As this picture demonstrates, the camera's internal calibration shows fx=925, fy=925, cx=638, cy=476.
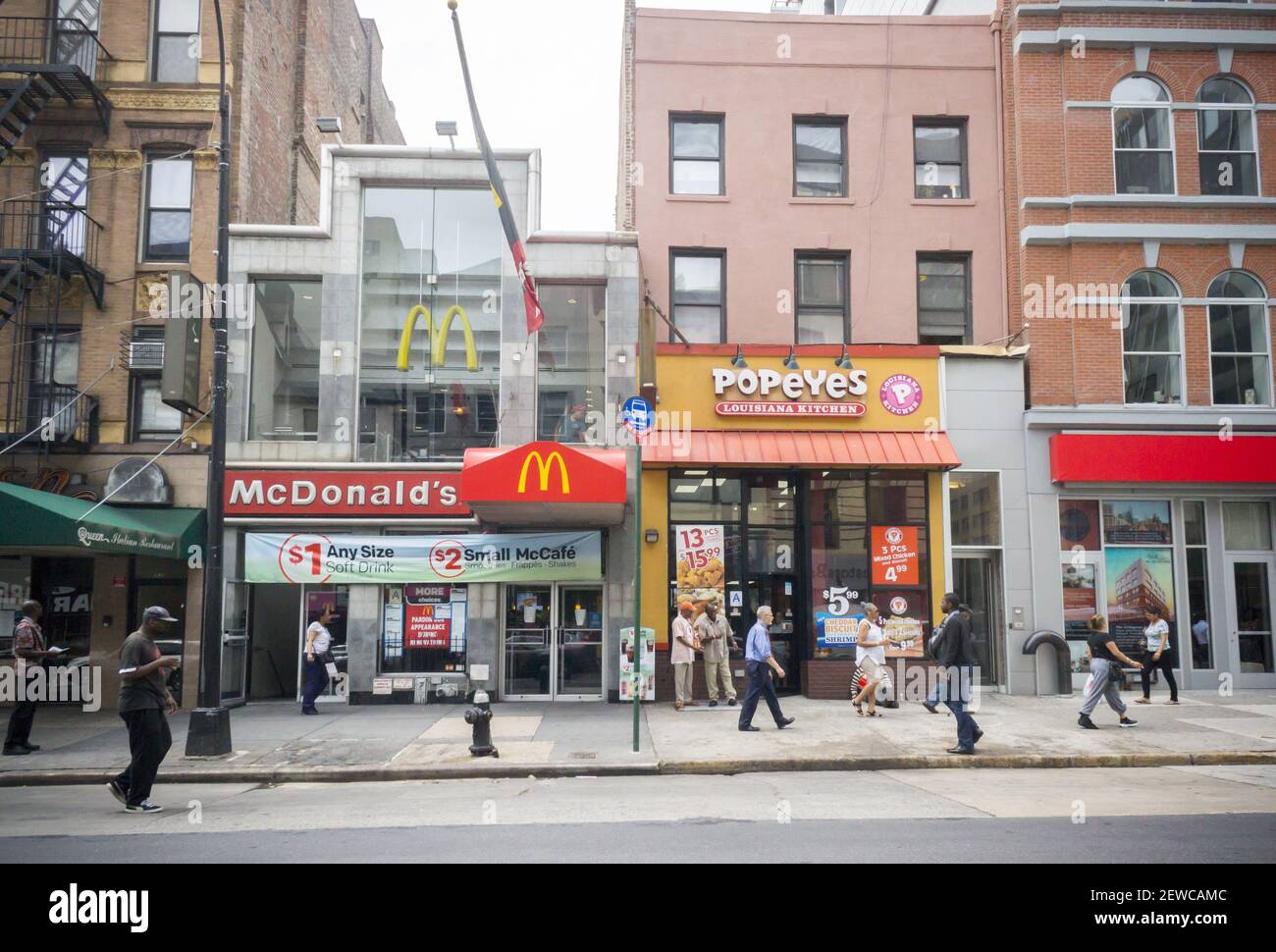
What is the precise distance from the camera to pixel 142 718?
9.14m

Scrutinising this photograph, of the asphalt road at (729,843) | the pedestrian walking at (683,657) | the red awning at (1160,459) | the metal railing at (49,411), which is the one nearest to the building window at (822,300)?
the red awning at (1160,459)

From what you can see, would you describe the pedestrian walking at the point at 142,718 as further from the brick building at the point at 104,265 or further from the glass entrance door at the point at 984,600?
the glass entrance door at the point at 984,600

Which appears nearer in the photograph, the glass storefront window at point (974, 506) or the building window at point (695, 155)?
the glass storefront window at point (974, 506)

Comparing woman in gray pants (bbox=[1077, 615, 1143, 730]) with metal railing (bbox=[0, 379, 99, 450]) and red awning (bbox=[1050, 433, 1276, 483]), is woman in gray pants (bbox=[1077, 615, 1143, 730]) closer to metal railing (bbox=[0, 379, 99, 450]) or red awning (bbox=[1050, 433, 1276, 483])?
red awning (bbox=[1050, 433, 1276, 483])

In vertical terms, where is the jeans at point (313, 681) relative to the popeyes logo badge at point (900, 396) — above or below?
below

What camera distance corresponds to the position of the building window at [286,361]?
17.5 m

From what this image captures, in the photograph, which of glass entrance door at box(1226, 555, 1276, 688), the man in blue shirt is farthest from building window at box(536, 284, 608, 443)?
glass entrance door at box(1226, 555, 1276, 688)

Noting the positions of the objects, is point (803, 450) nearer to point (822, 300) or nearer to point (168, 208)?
point (822, 300)

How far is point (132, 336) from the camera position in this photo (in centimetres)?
1717

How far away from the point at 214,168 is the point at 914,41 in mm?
14060

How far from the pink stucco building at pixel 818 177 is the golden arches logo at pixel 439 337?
3.69 m

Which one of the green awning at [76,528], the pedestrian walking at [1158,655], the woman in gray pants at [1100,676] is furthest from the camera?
the pedestrian walking at [1158,655]

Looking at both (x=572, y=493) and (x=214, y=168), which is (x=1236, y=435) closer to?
(x=572, y=493)

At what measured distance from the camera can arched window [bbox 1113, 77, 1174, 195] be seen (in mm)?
18156
